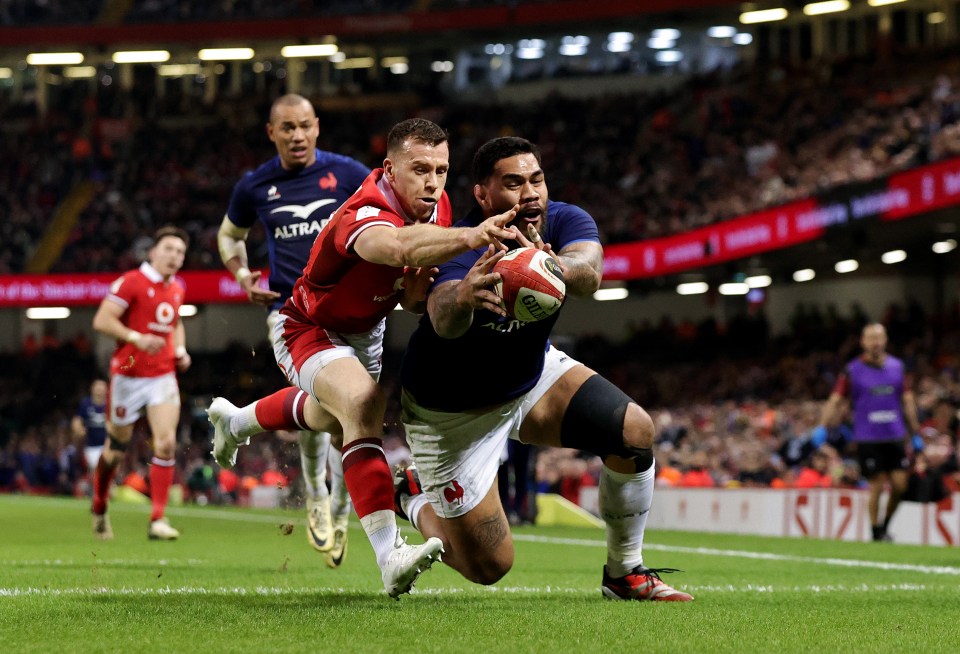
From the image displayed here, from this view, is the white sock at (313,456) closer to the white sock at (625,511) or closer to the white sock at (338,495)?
the white sock at (338,495)

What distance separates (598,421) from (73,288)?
87.0 ft

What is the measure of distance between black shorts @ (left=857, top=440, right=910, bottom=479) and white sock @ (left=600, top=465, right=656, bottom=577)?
7.58 meters

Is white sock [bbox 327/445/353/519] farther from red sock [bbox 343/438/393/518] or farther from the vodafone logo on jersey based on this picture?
the vodafone logo on jersey

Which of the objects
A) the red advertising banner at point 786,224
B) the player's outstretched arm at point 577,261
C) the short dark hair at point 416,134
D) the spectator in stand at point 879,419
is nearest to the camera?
the player's outstretched arm at point 577,261

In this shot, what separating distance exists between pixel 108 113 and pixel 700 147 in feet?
56.9

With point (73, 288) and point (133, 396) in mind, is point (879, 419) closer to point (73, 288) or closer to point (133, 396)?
point (133, 396)

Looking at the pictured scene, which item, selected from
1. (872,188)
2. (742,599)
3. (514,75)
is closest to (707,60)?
(514,75)

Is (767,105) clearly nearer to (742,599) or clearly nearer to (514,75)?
(514,75)

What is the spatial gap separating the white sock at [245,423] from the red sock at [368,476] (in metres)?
1.42

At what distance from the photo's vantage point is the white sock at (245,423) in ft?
23.2

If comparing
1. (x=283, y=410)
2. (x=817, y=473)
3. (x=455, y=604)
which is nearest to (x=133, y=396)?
(x=283, y=410)

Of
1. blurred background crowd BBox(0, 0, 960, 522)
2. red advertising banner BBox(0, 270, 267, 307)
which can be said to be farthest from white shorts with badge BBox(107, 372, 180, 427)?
red advertising banner BBox(0, 270, 267, 307)

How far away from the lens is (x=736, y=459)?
19.1 meters

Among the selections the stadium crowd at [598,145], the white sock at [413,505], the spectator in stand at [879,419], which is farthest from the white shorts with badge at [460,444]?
the stadium crowd at [598,145]
